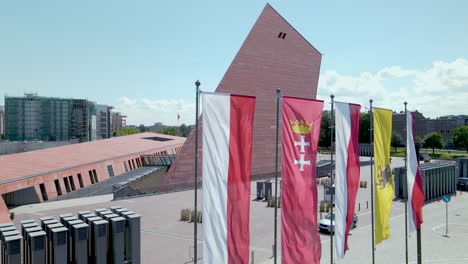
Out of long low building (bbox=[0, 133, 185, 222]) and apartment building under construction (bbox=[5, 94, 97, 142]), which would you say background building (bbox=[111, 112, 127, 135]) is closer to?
apartment building under construction (bbox=[5, 94, 97, 142])

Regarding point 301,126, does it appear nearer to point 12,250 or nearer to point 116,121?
point 12,250

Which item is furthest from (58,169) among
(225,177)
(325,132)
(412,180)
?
(325,132)

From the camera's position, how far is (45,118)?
330ft

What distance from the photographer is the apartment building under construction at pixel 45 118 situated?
97875 mm

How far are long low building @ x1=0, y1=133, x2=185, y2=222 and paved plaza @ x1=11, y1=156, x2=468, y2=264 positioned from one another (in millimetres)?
1614

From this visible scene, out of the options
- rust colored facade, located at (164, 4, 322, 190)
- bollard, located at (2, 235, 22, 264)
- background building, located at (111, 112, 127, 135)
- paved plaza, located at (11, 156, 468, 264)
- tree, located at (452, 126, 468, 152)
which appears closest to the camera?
bollard, located at (2, 235, 22, 264)

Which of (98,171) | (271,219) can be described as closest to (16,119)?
(98,171)

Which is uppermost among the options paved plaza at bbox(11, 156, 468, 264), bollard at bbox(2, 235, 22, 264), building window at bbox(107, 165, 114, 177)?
bollard at bbox(2, 235, 22, 264)

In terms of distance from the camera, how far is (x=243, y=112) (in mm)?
8398

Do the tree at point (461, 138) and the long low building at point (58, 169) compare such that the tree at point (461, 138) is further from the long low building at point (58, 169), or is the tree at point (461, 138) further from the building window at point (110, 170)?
the building window at point (110, 170)

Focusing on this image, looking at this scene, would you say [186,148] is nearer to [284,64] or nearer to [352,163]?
[284,64]

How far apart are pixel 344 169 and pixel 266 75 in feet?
92.5

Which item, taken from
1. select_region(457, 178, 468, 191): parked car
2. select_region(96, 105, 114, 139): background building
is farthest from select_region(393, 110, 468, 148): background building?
select_region(96, 105, 114, 139): background building

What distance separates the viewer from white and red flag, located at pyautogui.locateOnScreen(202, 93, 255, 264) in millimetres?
8047
